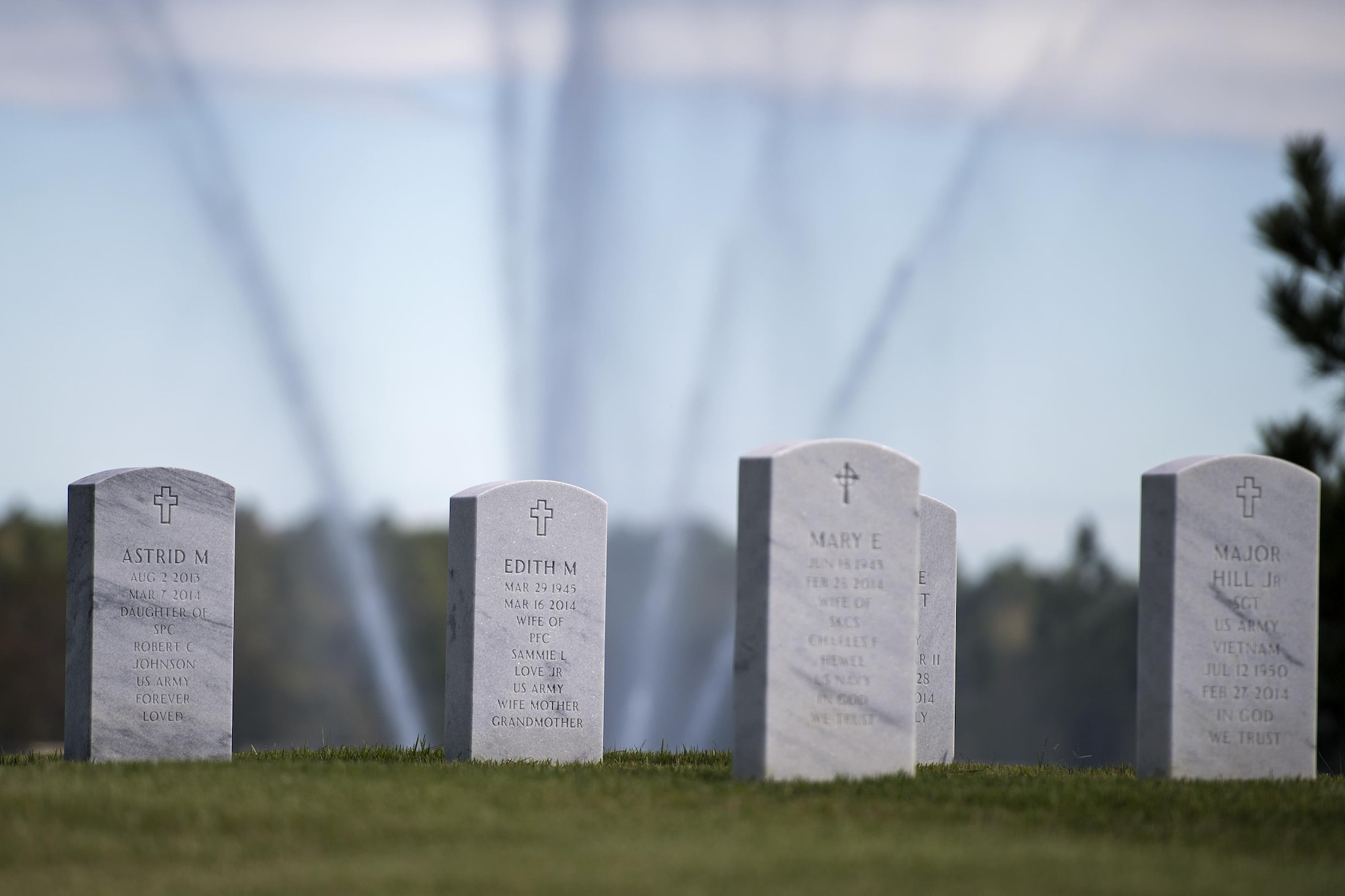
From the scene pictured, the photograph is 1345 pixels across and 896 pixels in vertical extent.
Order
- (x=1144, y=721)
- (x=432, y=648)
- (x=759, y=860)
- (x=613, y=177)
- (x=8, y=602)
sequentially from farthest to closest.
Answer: (x=432, y=648) < (x=8, y=602) < (x=613, y=177) < (x=1144, y=721) < (x=759, y=860)

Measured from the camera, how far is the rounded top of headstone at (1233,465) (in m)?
10.4

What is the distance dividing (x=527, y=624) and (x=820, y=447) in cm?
283

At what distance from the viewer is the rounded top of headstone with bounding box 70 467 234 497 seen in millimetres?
10805

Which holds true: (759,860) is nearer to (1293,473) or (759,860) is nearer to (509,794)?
(509,794)

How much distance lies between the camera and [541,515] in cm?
1138

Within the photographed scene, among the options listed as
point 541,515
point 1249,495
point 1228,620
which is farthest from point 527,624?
point 1249,495

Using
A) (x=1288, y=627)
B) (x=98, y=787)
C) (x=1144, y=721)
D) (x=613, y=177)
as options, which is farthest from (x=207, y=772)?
(x=613, y=177)

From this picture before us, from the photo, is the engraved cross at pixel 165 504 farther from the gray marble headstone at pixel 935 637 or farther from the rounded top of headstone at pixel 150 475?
the gray marble headstone at pixel 935 637

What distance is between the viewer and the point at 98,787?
8.17m

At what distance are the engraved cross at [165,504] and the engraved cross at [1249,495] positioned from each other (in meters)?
7.22

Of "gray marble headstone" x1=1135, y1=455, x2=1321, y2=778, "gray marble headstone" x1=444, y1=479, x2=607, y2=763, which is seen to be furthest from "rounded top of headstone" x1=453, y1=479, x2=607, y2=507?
"gray marble headstone" x1=1135, y1=455, x2=1321, y2=778

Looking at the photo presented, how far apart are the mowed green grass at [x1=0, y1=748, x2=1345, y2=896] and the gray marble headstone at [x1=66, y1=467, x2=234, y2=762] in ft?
3.68

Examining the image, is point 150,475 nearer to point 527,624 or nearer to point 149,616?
point 149,616

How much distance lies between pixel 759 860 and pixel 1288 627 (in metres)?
5.26
